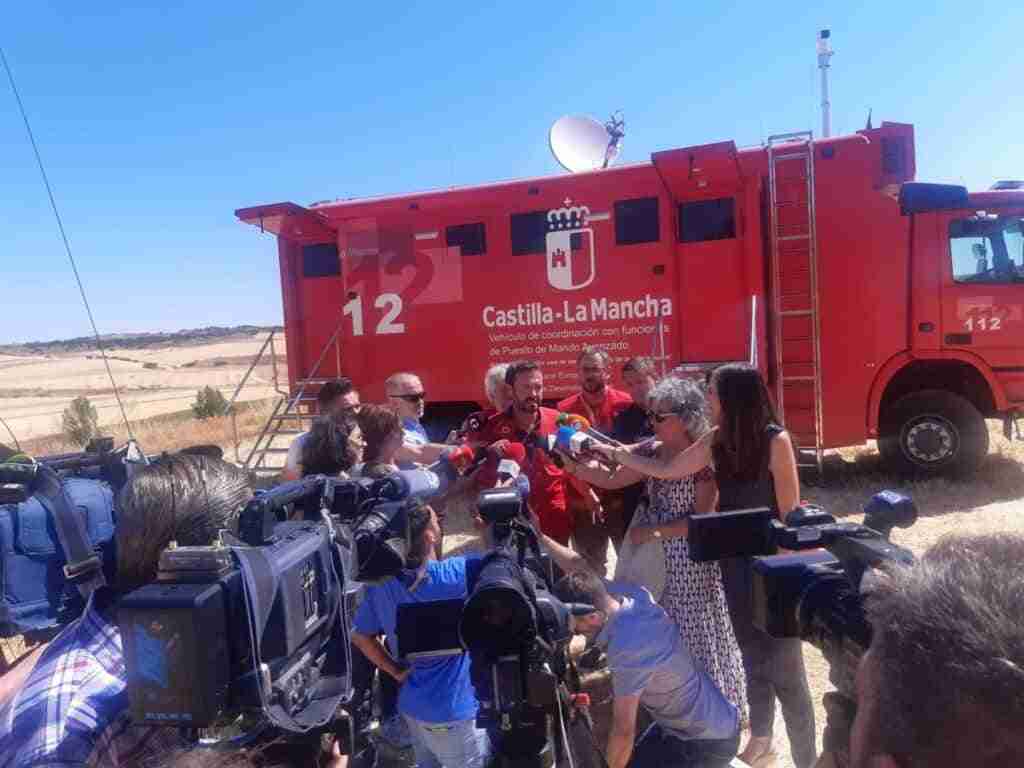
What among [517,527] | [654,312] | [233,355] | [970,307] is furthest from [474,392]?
[233,355]

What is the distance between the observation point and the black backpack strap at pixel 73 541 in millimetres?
2480

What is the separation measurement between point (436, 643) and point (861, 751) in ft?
3.47

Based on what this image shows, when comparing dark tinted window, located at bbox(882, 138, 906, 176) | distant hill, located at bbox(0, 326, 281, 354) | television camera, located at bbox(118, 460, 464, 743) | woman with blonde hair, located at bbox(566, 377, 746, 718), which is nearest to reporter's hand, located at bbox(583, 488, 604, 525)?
woman with blonde hair, located at bbox(566, 377, 746, 718)

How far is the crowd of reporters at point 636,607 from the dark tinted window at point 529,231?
3589mm

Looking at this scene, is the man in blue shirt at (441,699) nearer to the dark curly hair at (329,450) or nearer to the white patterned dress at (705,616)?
the dark curly hair at (329,450)

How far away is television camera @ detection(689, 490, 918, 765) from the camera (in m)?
1.05

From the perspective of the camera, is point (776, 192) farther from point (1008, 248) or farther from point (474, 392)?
point (474, 392)

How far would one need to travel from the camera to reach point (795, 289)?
723 cm

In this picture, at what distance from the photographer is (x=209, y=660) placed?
1.04 metres

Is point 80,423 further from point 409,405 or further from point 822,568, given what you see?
point 822,568

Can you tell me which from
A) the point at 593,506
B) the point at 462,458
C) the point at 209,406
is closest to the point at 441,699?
the point at 462,458

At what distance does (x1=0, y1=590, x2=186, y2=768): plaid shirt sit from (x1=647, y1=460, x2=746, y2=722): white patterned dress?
214cm

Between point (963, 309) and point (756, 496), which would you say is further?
point (963, 309)

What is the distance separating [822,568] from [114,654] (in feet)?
4.09
